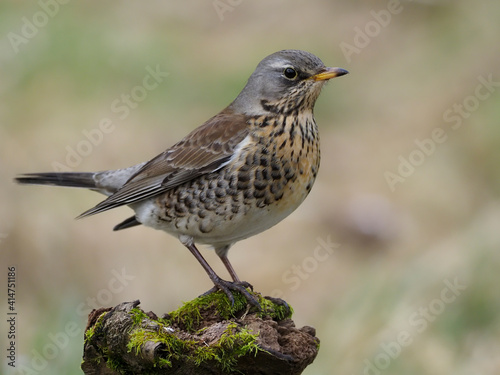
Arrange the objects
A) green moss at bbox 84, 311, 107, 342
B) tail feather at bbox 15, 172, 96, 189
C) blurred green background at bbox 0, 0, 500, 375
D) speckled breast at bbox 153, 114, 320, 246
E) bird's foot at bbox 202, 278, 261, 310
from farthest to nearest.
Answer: blurred green background at bbox 0, 0, 500, 375 → tail feather at bbox 15, 172, 96, 189 → speckled breast at bbox 153, 114, 320, 246 → bird's foot at bbox 202, 278, 261, 310 → green moss at bbox 84, 311, 107, 342

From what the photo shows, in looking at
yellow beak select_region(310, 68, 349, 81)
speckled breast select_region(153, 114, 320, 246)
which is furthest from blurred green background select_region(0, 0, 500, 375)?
yellow beak select_region(310, 68, 349, 81)

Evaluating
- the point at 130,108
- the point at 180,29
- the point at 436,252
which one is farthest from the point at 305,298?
the point at 180,29

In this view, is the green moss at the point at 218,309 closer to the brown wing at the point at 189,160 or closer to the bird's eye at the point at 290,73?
the brown wing at the point at 189,160

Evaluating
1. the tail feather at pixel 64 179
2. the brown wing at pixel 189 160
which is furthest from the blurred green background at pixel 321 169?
the brown wing at pixel 189 160

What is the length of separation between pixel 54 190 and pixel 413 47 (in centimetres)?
631

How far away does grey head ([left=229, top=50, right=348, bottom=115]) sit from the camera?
237 inches

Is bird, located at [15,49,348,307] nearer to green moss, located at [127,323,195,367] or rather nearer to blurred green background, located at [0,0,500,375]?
green moss, located at [127,323,195,367]

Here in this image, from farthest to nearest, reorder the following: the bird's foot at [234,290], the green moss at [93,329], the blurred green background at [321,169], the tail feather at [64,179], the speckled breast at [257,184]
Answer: the blurred green background at [321,169], the tail feather at [64,179], the speckled breast at [257,184], the bird's foot at [234,290], the green moss at [93,329]

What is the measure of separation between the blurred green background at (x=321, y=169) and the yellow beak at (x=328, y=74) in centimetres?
265

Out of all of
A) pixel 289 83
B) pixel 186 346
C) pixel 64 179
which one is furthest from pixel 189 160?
pixel 186 346

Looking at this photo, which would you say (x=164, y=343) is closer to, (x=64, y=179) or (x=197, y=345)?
(x=197, y=345)

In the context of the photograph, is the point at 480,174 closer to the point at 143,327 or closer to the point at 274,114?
the point at 274,114

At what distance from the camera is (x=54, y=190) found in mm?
10031

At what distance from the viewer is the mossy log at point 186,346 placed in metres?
4.36
